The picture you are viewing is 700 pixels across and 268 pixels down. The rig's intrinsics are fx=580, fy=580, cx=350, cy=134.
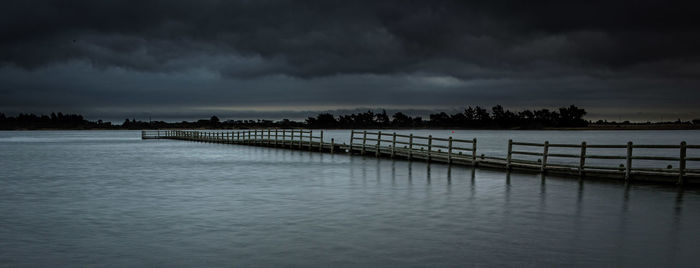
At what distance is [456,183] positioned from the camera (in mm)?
20719

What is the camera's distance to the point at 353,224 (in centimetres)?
1181

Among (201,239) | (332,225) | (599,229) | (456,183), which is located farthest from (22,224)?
(456,183)

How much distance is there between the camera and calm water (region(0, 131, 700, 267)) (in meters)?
8.77

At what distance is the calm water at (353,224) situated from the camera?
28.8 ft

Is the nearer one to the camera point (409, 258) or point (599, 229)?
point (409, 258)

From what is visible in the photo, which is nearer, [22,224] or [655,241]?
[655,241]

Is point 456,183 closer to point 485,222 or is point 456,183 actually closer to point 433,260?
point 485,222

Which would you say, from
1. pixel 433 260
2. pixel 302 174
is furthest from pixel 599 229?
pixel 302 174

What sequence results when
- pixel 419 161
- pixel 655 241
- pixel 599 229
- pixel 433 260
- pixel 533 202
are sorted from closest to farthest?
1. pixel 433 260
2. pixel 655 241
3. pixel 599 229
4. pixel 533 202
5. pixel 419 161

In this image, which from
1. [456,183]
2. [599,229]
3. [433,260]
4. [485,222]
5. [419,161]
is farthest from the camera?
[419,161]

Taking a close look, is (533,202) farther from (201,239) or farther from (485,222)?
(201,239)

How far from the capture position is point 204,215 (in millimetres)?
13273

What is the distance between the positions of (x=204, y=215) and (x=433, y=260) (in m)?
6.61

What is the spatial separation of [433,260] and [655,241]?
4270 mm
